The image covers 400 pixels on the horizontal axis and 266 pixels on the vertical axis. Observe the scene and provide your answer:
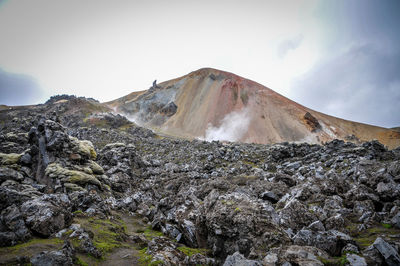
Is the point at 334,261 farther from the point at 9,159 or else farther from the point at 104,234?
the point at 9,159

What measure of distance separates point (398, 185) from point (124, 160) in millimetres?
32765

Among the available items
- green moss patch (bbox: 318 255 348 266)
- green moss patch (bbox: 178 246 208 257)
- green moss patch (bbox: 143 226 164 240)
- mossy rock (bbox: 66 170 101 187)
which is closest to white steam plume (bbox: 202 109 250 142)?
mossy rock (bbox: 66 170 101 187)

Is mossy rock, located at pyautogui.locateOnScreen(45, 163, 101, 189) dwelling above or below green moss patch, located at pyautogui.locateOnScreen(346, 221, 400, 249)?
below

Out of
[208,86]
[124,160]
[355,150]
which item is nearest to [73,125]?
[124,160]

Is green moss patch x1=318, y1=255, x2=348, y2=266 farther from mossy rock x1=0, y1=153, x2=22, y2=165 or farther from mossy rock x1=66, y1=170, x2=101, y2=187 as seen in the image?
mossy rock x1=0, y1=153, x2=22, y2=165

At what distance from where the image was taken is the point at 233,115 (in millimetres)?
93250

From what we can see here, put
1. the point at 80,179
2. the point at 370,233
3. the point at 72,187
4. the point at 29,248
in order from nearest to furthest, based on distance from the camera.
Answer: the point at 29,248, the point at 370,233, the point at 72,187, the point at 80,179

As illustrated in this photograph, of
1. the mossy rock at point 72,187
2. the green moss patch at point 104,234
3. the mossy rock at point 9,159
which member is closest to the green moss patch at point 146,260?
the green moss patch at point 104,234

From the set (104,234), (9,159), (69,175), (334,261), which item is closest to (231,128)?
(69,175)

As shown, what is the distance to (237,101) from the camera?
101750 mm

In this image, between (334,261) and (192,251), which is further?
(192,251)

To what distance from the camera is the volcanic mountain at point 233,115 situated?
8188cm

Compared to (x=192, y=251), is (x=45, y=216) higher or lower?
higher

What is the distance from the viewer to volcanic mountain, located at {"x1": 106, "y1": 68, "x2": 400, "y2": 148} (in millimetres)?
81875
